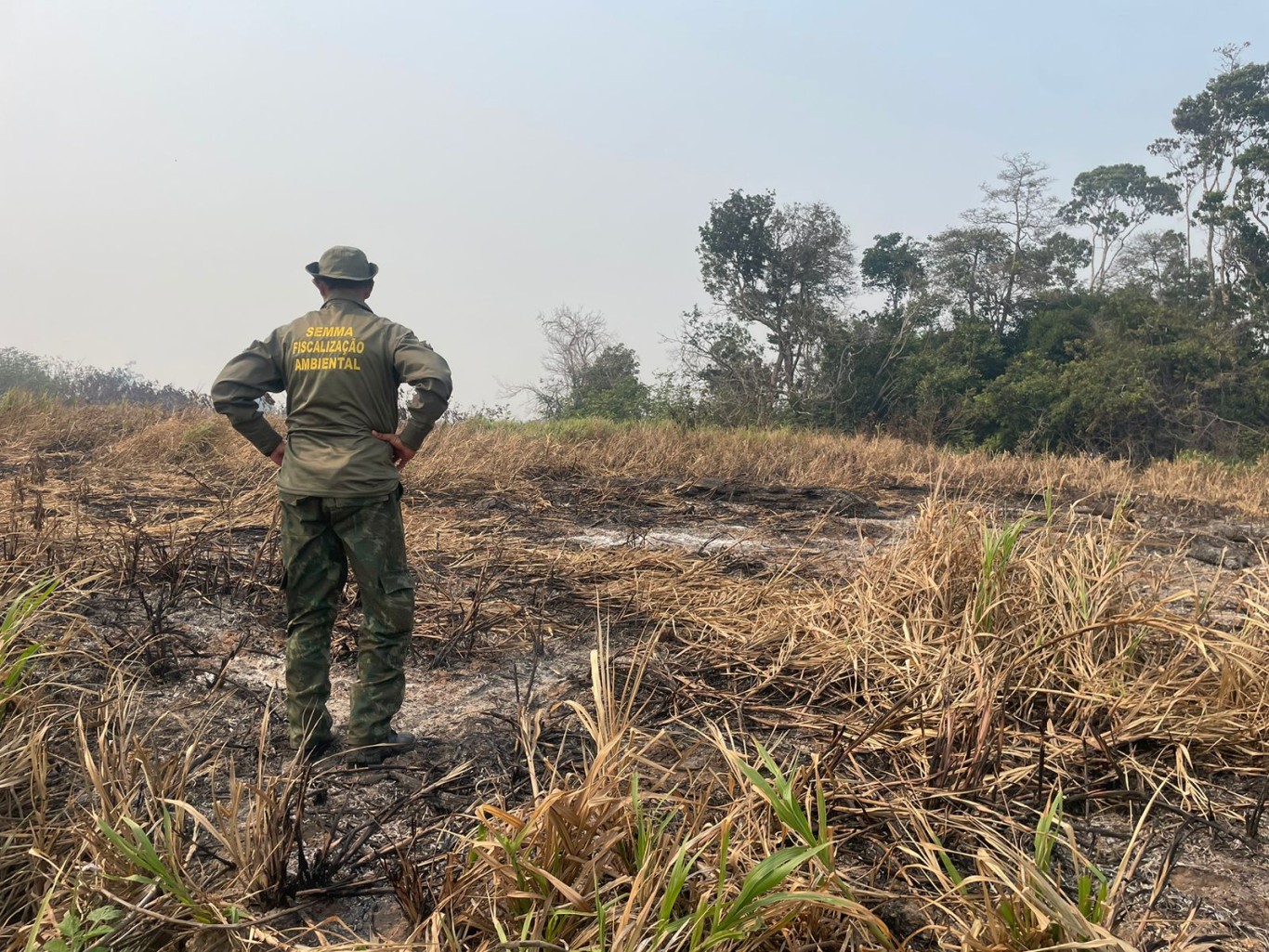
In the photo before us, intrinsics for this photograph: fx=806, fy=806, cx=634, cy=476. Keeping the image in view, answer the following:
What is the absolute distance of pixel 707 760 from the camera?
2053mm

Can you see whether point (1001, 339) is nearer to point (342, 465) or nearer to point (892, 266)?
point (892, 266)

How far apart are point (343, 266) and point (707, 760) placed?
2.11 meters

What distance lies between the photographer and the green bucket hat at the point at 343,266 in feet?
9.51

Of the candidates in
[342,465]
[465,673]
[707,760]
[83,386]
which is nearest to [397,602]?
[342,465]

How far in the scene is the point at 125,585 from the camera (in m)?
3.95

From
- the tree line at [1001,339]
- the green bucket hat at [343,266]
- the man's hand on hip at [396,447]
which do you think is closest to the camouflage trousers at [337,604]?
the man's hand on hip at [396,447]

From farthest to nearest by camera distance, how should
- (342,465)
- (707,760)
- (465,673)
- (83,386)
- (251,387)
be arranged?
(83,386) → (465,673) → (251,387) → (342,465) → (707,760)

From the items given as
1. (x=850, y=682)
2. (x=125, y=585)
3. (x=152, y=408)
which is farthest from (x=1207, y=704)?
(x=152, y=408)

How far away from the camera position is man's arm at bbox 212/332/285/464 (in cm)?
282

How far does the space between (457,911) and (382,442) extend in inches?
64.2

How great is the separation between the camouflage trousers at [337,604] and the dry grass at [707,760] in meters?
0.25

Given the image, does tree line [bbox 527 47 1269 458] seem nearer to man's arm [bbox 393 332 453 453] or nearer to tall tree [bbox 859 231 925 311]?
tall tree [bbox 859 231 925 311]

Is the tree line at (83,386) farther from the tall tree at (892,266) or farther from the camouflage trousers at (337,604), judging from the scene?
the tall tree at (892,266)

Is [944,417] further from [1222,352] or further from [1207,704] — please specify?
[1207,704]
